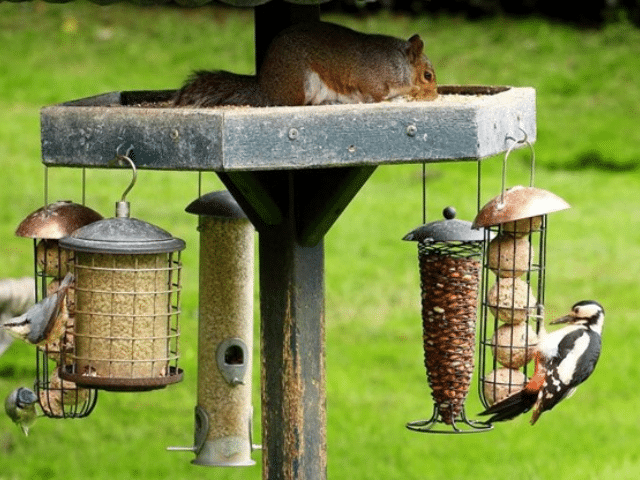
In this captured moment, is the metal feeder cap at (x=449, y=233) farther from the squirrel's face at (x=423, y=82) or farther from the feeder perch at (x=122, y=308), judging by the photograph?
the feeder perch at (x=122, y=308)

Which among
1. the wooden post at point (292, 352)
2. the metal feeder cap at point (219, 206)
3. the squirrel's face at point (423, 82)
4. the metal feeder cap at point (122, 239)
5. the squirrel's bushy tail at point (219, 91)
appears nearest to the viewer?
the metal feeder cap at point (122, 239)

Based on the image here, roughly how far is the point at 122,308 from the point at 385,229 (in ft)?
21.8

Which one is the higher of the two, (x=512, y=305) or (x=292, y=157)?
(x=292, y=157)

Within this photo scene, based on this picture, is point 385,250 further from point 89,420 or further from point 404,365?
point 89,420

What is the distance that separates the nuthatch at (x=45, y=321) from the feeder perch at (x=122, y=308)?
0.07 m

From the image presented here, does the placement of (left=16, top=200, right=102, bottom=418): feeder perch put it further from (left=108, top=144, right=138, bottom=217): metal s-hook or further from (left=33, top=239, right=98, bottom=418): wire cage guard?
(left=108, top=144, right=138, bottom=217): metal s-hook

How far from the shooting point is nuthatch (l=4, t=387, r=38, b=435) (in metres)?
4.31

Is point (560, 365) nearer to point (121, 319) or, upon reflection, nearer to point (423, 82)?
point (423, 82)

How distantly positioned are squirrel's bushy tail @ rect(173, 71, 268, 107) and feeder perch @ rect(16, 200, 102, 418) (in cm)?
44

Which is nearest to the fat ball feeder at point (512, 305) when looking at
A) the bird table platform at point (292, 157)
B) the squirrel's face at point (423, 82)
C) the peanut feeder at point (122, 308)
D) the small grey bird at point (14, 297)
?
the bird table platform at point (292, 157)

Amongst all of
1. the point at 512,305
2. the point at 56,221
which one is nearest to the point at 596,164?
the point at 512,305

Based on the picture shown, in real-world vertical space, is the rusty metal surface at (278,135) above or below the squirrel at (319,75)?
below

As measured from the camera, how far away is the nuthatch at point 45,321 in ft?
12.0

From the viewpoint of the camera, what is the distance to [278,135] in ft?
10.9
